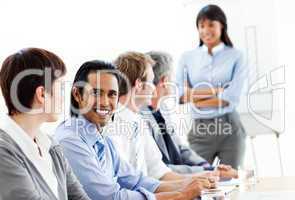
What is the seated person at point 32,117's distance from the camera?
5.04 feet

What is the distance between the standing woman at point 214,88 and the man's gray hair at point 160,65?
0.69 m

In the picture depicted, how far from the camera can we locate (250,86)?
4.16 meters

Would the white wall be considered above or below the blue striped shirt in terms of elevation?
above

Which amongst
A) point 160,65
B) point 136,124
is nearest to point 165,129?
point 160,65

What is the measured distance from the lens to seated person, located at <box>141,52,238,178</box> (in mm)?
2936

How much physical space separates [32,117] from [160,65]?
4.92 feet

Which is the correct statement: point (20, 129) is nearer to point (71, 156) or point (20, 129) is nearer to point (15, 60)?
point (15, 60)

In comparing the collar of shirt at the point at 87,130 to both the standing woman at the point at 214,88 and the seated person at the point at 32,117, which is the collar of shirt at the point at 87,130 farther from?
the standing woman at the point at 214,88

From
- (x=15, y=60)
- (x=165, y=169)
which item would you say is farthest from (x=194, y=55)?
(x=15, y=60)

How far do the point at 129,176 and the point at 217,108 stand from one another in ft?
5.09

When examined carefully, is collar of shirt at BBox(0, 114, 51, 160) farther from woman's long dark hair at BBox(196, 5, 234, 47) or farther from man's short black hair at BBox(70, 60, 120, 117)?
woman's long dark hair at BBox(196, 5, 234, 47)

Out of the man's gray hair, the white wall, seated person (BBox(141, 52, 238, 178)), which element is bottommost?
seated person (BBox(141, 52, 238, 178))

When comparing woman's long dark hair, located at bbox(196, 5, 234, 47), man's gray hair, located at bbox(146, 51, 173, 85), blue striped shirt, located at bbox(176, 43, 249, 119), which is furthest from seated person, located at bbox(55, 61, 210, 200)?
woman's long dark hair, located at bbox(196, 5, 234, 47)

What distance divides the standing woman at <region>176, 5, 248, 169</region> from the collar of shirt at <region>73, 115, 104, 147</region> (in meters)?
1.70
